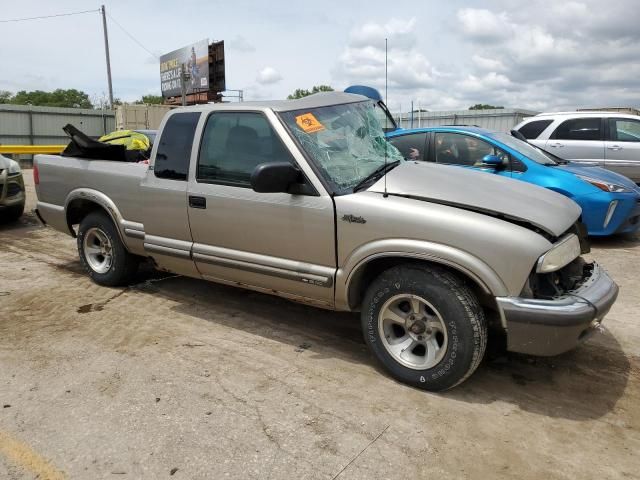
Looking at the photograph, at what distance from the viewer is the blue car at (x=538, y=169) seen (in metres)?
6.61

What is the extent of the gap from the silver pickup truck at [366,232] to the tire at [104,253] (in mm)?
300

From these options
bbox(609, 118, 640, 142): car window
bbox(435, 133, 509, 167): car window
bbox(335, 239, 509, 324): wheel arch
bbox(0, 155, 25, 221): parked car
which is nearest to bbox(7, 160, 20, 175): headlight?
bbox(0, 155, 25, 221): parked car

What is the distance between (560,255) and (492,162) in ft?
11.8

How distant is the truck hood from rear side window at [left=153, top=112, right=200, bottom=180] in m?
1.71

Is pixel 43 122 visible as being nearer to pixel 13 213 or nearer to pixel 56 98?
pixel 13 213

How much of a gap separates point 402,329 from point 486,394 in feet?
2.16

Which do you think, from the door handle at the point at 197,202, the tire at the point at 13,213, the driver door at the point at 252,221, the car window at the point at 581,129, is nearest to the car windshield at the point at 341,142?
the driver door at the point at 252,221

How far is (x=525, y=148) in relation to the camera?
23.1 feet

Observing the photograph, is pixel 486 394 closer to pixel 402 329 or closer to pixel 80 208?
pixel 402 329

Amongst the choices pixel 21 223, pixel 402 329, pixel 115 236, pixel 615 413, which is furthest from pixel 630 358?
pixel 21 223

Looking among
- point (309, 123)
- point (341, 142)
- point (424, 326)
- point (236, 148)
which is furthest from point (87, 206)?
point (424, 326)

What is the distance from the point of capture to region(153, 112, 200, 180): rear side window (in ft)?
14.5

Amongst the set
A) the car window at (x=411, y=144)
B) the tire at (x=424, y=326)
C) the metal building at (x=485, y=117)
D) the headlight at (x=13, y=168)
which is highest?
the metal building at (x=485, y=117)

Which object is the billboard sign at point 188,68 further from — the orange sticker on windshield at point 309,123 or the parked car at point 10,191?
the orange sticker on windshield at point 309,123
